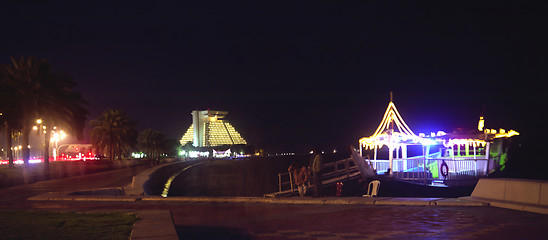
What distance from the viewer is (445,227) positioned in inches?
363

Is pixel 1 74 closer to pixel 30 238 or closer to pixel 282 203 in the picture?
pixel 282 203

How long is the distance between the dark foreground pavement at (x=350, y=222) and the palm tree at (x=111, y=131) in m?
64.1

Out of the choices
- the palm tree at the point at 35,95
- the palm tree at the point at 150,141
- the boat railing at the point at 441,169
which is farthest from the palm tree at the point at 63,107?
the palm tree at the point at 150,141

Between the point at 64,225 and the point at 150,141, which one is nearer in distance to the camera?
the point at 64,225

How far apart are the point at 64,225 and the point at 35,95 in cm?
3419

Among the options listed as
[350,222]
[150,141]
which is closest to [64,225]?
[350,222]

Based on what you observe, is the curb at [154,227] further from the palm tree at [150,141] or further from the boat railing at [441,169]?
the palm tree at [150,141]

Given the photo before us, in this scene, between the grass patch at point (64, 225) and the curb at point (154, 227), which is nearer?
the curb at point (154, 227)

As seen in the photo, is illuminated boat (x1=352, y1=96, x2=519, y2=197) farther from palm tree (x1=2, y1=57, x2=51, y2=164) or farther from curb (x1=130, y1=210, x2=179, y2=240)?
palm tree (x1=2, y1=57, x2=51, y2=164)

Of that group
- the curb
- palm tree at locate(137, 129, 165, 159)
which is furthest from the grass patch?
palm tree at locate(137, 129, 165, 159)

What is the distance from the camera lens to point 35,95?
40.1 m

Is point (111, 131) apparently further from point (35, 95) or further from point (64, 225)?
point (64, 225)

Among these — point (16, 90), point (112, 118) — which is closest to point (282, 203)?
point (16, 90)

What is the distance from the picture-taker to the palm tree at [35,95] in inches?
1565
